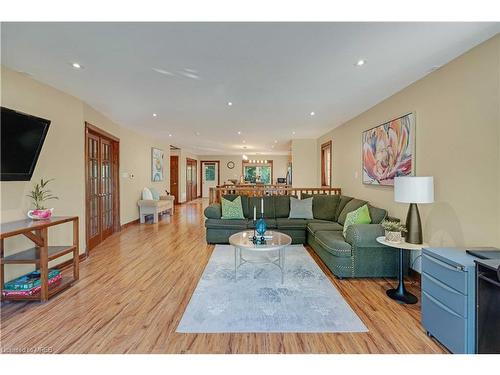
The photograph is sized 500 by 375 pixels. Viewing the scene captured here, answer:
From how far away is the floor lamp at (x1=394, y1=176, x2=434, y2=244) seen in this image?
2.59 meters

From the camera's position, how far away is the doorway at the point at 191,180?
12.2 meters

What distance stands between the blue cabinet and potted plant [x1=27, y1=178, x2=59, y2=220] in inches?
159

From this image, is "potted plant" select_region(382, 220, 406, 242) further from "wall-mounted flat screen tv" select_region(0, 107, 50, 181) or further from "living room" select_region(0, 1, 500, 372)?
"wall-mounted flat screen tv" select_region(0, 107, 50, 181)

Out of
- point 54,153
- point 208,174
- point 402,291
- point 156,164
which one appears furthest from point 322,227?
point 208,174

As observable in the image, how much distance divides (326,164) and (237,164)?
6954 millimetres

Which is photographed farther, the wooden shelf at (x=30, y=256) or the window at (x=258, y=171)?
the window at (x=258, y=171)

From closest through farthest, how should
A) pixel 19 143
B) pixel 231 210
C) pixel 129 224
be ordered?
pixel 19 143, pixel 231 210, pixel 129 224

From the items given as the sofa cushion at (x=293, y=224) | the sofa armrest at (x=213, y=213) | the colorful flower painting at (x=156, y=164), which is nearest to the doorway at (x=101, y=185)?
the sofa armrest at (x=213, y=213)

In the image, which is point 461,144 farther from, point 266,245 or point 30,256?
point 30,256

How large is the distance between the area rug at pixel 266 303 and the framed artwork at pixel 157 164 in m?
5.36

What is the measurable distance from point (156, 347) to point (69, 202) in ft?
9.53

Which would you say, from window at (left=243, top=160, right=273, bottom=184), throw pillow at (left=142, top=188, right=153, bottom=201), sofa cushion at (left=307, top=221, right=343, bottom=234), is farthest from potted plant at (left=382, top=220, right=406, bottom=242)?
window at (left=243, top=160, right=273, bottom=184)

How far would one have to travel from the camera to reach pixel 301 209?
5156 mm

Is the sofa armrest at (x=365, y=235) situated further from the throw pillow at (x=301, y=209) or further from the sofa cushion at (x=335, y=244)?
the throw pillow at (x=301, y=209)
